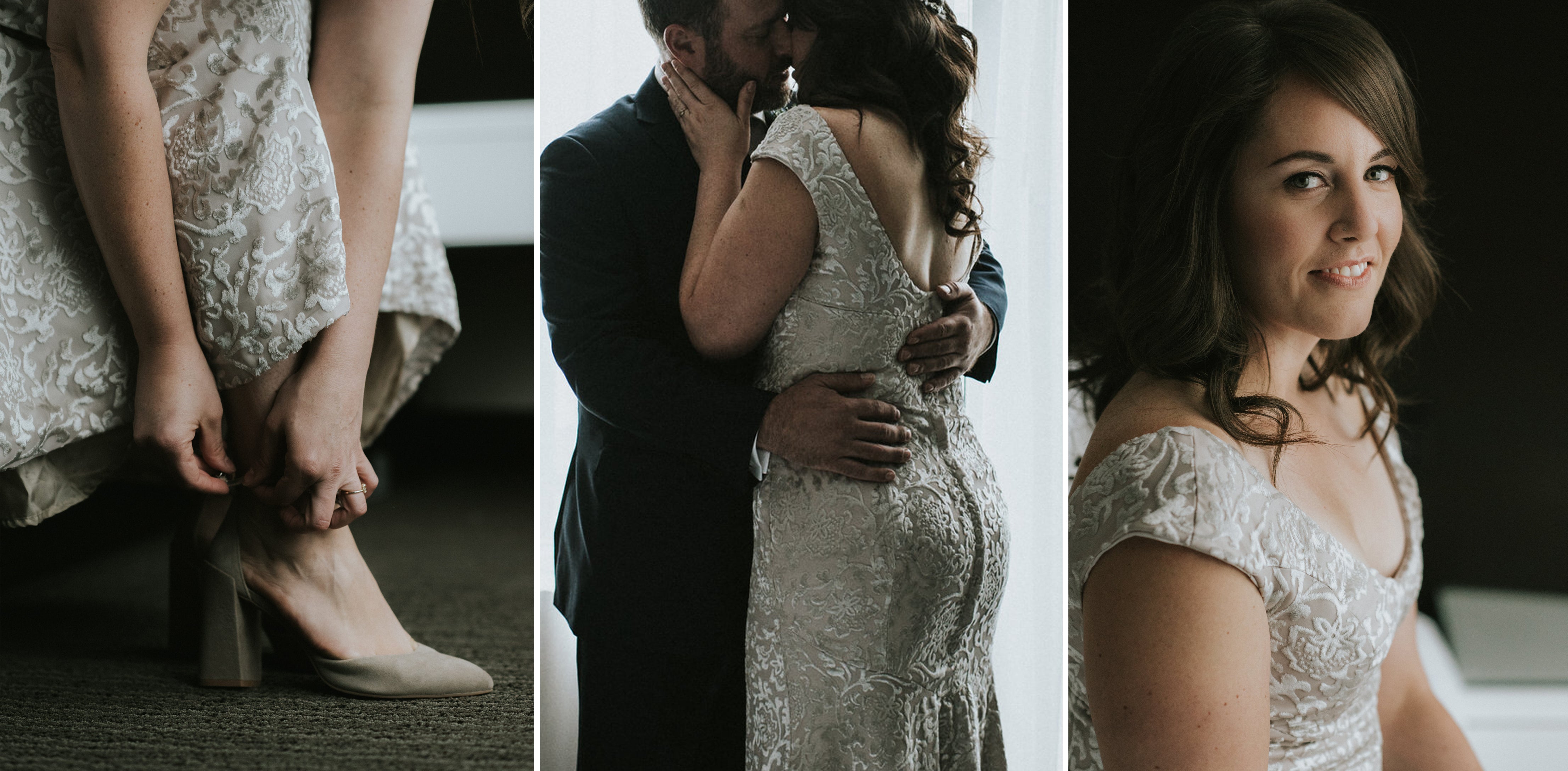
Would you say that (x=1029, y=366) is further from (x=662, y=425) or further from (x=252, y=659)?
(x=252, y=659)

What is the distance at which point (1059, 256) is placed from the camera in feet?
3.29

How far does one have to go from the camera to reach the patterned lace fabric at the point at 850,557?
864mm

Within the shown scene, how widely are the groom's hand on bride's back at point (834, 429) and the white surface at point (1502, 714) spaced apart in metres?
1.08

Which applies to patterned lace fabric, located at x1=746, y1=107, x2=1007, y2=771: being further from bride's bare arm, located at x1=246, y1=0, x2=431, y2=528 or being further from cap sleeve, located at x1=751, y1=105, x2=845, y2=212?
bride's bare arm, located at x1=246, y1=0, x2=431, y2=528

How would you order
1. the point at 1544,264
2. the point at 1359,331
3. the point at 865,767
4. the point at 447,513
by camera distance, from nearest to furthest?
the point at 865,767 → the point at 1359,331 → the point at 1544,264 → the point at 447,513

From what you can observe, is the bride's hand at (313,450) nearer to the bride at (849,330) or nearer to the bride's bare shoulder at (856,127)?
the bride at (849,330)

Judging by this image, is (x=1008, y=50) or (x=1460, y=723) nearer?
(x=1008, y=50)

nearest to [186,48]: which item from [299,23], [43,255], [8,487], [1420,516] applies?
[299,23]

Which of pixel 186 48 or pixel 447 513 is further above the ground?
pixel 186 48

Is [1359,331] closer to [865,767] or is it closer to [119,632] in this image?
[865,767]

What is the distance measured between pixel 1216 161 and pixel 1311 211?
121 mm

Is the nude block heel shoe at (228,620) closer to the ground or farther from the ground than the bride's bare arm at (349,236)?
closer to the ground

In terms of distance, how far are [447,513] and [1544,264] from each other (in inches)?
84.7

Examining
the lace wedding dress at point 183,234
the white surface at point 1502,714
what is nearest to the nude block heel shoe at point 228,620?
the lace wedding dress at point 183,234
